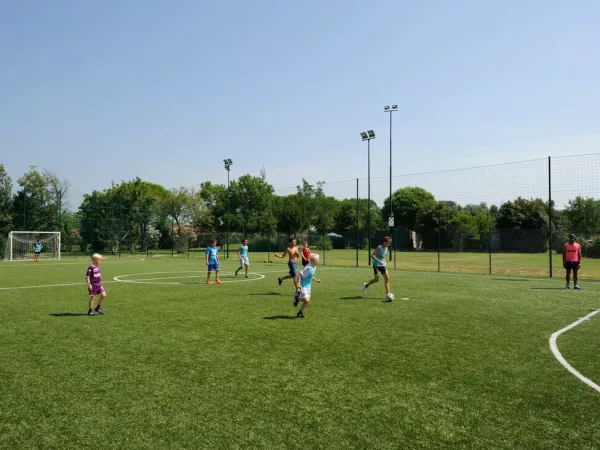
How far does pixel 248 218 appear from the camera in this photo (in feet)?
252

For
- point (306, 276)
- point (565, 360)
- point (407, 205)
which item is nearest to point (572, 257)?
point (565, 360)

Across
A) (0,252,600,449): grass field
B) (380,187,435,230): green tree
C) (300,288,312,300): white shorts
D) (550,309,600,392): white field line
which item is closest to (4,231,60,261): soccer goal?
(0,252,600,449): grass field

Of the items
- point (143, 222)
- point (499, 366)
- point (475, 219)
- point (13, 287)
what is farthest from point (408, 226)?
point (499, 366)

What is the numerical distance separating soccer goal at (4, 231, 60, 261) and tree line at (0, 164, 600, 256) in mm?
2127

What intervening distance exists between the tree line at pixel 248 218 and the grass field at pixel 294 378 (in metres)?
25.5

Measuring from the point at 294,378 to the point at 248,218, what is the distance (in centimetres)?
7082

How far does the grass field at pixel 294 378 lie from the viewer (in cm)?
479

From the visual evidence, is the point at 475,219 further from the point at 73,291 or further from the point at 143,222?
the point at 73,291

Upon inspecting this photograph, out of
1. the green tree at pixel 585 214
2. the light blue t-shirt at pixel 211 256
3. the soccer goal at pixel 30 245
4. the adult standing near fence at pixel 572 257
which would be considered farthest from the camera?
the green tree at pixel 585 214

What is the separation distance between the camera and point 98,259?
36.4 feet

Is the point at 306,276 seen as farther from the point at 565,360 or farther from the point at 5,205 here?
the point at 5,205

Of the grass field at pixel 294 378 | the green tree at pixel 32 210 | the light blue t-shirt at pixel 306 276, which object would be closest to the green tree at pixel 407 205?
the green tree at pixel 32 210

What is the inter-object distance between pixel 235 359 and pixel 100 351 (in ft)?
7.83

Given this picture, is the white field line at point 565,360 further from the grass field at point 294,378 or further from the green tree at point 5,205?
the green tree at point 5,205
